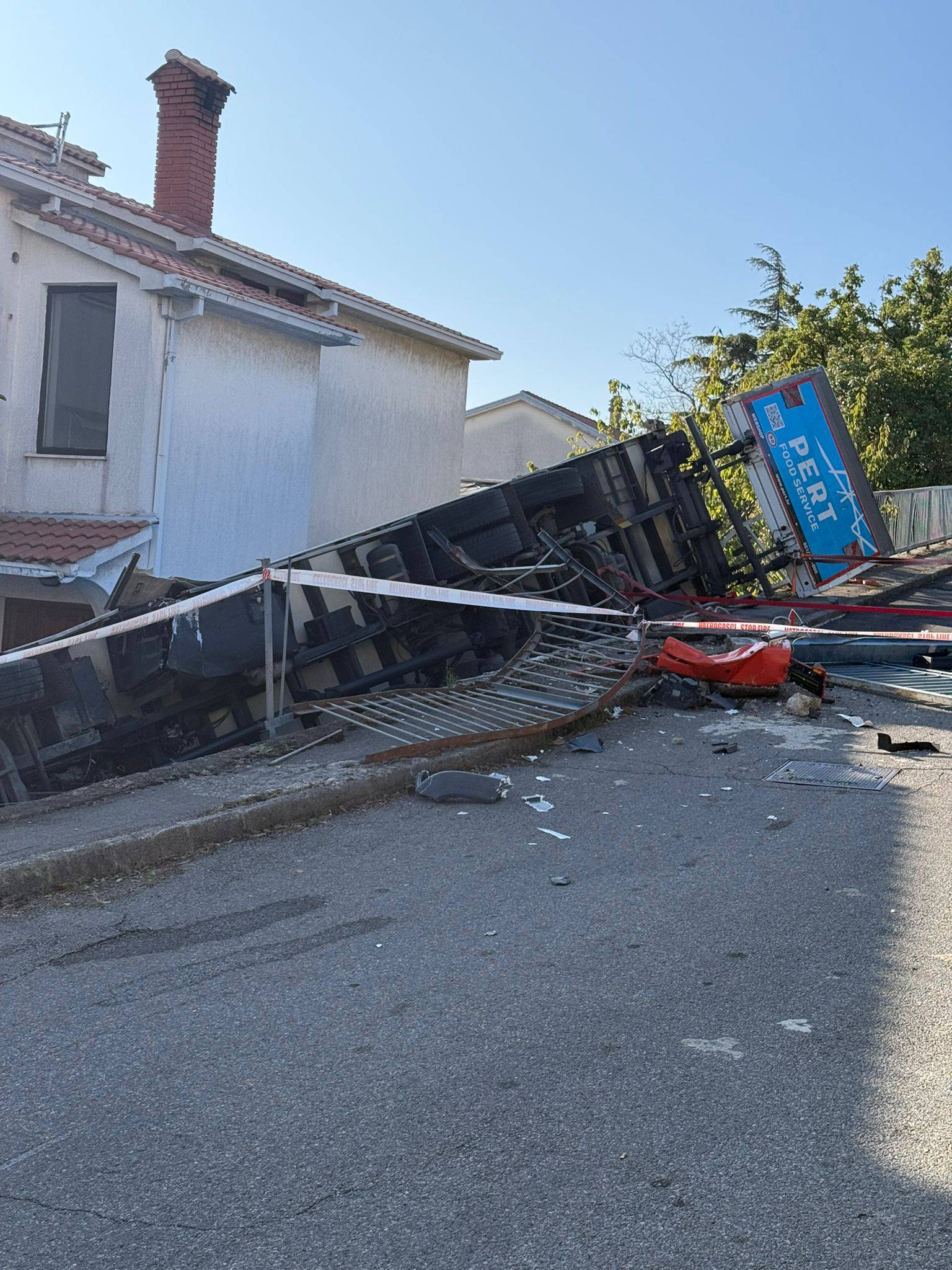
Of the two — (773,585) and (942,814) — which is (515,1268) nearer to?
(942,814)

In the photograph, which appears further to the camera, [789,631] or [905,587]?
[905,587]

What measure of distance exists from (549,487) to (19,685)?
17.6ft

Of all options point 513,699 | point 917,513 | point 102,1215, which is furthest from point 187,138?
point 917,513

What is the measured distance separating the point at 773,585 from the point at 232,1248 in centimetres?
1285

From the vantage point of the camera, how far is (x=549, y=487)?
1152cm

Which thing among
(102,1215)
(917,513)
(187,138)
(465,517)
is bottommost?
(102,1215)

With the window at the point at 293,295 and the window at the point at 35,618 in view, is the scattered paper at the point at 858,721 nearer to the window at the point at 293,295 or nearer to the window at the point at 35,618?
the window at the point at 35,618

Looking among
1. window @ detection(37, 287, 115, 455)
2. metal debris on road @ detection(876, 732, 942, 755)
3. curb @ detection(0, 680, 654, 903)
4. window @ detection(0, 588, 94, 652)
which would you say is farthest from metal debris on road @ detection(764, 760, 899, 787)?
window @ detection(37, 287, 115, 455)

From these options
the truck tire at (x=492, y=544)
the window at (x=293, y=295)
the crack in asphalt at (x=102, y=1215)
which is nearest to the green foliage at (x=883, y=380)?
the window at (x=293, y=295)

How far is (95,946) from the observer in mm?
4648

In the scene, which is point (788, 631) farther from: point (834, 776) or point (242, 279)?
point (242, 279)

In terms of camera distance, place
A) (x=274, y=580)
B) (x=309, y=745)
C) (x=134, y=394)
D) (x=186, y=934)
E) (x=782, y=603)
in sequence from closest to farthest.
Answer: (x=186, y=934), (x=309, y=745), (x=274, y=580), (x=782, y=603), (x=134, y=394)

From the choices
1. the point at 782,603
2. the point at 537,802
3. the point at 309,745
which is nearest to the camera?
the point at 537,802

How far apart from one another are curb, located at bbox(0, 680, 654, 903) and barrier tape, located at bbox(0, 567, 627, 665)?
1560 mm
